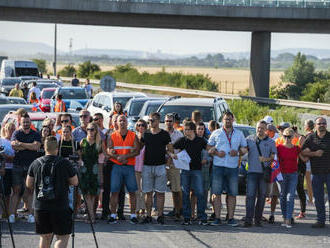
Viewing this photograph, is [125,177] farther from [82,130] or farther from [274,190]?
[274,190]

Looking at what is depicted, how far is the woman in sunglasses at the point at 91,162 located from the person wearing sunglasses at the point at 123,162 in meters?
0.28

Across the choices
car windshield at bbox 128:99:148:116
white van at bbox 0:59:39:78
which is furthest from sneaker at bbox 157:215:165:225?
white van at bbox 0:59:39:78

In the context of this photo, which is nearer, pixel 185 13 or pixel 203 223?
pixel 203 223

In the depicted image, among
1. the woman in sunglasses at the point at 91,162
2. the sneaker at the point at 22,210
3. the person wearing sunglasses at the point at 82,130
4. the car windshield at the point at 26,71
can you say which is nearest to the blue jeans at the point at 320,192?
the woman in sunglasses at the point at 91,162

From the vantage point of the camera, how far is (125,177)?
1302 centimetres

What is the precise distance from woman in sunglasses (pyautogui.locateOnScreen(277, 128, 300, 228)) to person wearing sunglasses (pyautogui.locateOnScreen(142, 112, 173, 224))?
1933 mm

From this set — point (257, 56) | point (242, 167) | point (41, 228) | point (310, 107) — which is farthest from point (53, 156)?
point (257, 56)

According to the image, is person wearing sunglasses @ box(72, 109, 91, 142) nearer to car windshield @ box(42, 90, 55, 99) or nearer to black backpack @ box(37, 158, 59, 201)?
black backpack @ box(37, 158, 59, 201)

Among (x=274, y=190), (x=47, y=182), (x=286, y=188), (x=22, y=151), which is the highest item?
(x=47, y=182)

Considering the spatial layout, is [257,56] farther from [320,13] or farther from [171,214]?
[171,214]

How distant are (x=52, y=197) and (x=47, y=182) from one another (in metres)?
0.18

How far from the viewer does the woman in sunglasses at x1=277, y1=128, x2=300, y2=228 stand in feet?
42.0

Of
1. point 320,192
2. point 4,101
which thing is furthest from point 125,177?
point 4,101

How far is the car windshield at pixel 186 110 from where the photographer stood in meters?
18.0
